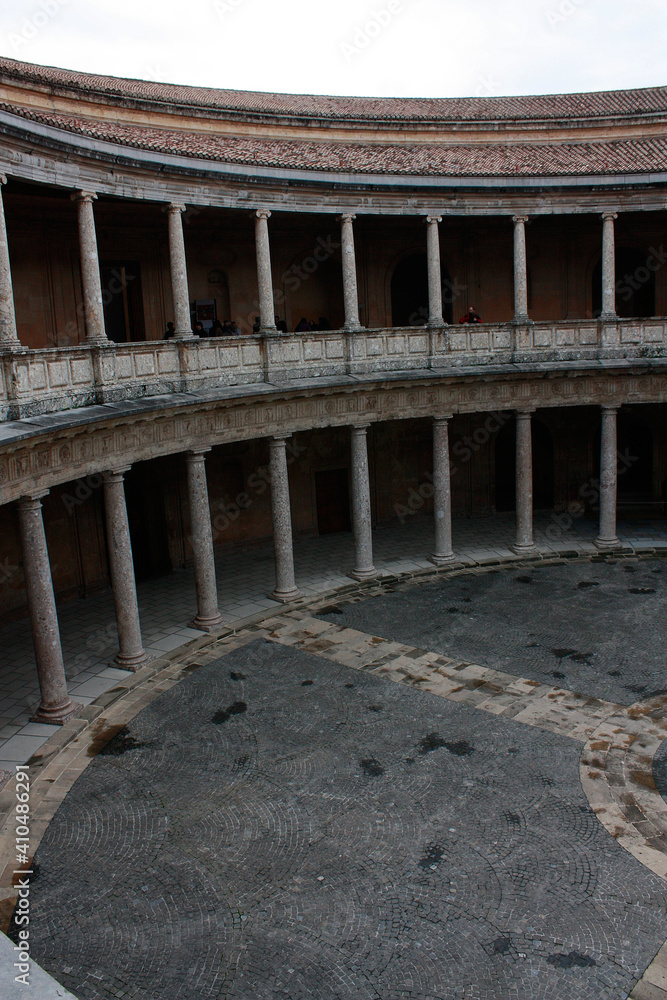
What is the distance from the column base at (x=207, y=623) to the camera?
59.5 feet

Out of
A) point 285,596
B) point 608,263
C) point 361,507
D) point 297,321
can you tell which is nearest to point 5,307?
point 285,596

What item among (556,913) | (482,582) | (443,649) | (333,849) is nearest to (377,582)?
(482,582)

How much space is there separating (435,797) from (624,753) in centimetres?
325

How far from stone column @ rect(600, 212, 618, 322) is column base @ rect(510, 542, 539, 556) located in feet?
21.7

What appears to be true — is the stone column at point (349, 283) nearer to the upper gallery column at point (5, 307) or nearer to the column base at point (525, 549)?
the column base at point (525, 549)

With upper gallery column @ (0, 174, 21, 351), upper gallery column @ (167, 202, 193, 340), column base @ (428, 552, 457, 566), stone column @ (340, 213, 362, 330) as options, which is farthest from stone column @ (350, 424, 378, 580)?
upper gallery column @ (0, 174, 21, 351)

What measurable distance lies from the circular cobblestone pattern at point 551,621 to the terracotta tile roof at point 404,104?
48.5 feet

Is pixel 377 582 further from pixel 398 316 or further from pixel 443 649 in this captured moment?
pixel 398 316

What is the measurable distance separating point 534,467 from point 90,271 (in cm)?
1741

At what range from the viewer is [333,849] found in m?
10.3

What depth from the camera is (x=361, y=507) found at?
2117 cm

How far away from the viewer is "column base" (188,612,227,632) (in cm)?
1814

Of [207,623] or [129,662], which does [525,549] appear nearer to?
[207,623]

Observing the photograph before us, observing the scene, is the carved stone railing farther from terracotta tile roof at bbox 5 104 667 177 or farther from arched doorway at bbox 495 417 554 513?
arched doorway at bbox 495 417 554 513
